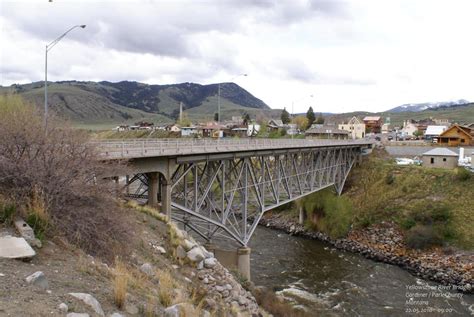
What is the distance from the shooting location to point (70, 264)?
28.7ft

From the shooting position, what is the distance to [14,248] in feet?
27.0

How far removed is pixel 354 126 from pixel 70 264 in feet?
357

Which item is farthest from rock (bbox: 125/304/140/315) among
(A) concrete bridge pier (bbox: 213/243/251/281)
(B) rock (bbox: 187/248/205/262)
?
(A) concrete bridge pier (bbox: 213/243/251/281)

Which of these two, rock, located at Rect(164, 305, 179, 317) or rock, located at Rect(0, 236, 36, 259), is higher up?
rock, located at Rect(0, 236, 36, 259)

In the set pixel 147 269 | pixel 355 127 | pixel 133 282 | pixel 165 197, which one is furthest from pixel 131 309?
pixel 355 127

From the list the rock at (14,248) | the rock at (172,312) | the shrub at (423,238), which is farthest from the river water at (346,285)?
the rock at (14,248)

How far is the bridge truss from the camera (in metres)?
22.0

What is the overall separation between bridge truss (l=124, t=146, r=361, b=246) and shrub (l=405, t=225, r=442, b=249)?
978cm

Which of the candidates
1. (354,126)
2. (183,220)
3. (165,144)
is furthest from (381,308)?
(354,126)

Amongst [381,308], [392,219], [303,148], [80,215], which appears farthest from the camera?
[392,219]

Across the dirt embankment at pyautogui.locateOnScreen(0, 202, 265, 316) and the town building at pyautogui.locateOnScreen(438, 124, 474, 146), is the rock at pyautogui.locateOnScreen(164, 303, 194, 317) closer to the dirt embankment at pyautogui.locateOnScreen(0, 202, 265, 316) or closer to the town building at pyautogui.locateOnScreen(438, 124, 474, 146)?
the dirt embankment at pyautogui.locateOnScreen(0, 202, 265, 316)

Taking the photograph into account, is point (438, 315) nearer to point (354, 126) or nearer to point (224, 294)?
point (224, 294)

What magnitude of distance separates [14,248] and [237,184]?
18906 millimetres

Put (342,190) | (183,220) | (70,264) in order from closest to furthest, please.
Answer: (70,264), (183,220), (342,190)
